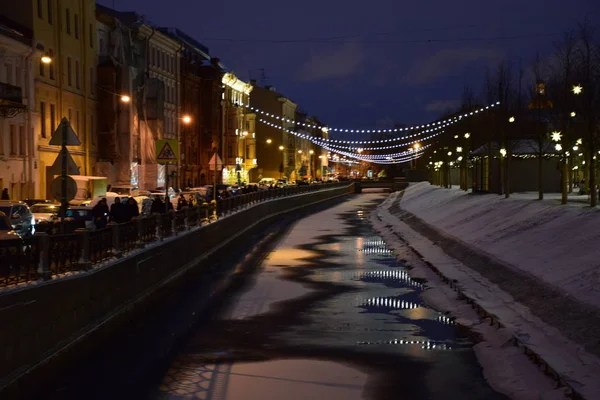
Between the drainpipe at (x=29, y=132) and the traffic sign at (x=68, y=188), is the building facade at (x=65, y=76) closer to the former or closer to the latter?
the drainpipe at (x=29, y=132)

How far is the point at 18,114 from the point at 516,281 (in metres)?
31.0

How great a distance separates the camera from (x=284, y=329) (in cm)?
2027

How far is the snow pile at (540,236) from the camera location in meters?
20.5

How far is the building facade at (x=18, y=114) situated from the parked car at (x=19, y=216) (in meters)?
16.7

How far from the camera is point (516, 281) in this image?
2342cm

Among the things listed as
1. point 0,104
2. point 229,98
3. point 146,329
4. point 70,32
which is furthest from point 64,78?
point 229,98

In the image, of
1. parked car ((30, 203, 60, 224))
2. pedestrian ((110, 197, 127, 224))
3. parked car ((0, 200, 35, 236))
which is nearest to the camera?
pedestrian ((110, 197, 127, 224))

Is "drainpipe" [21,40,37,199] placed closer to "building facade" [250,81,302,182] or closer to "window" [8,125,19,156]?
"window" [8,125,19,156]

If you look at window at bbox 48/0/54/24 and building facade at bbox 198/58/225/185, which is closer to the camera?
window at bbox 48/0/54/24

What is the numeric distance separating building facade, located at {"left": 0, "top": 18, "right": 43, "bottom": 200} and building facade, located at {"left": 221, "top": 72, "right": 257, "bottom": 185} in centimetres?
5402

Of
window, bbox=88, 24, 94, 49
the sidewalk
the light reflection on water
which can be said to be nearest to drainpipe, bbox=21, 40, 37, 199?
window, bbox=88, 24, 94, 49

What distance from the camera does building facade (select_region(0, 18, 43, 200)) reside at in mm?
44719

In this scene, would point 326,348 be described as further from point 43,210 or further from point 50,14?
point 50,14

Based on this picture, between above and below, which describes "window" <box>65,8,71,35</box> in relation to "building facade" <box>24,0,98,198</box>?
above
